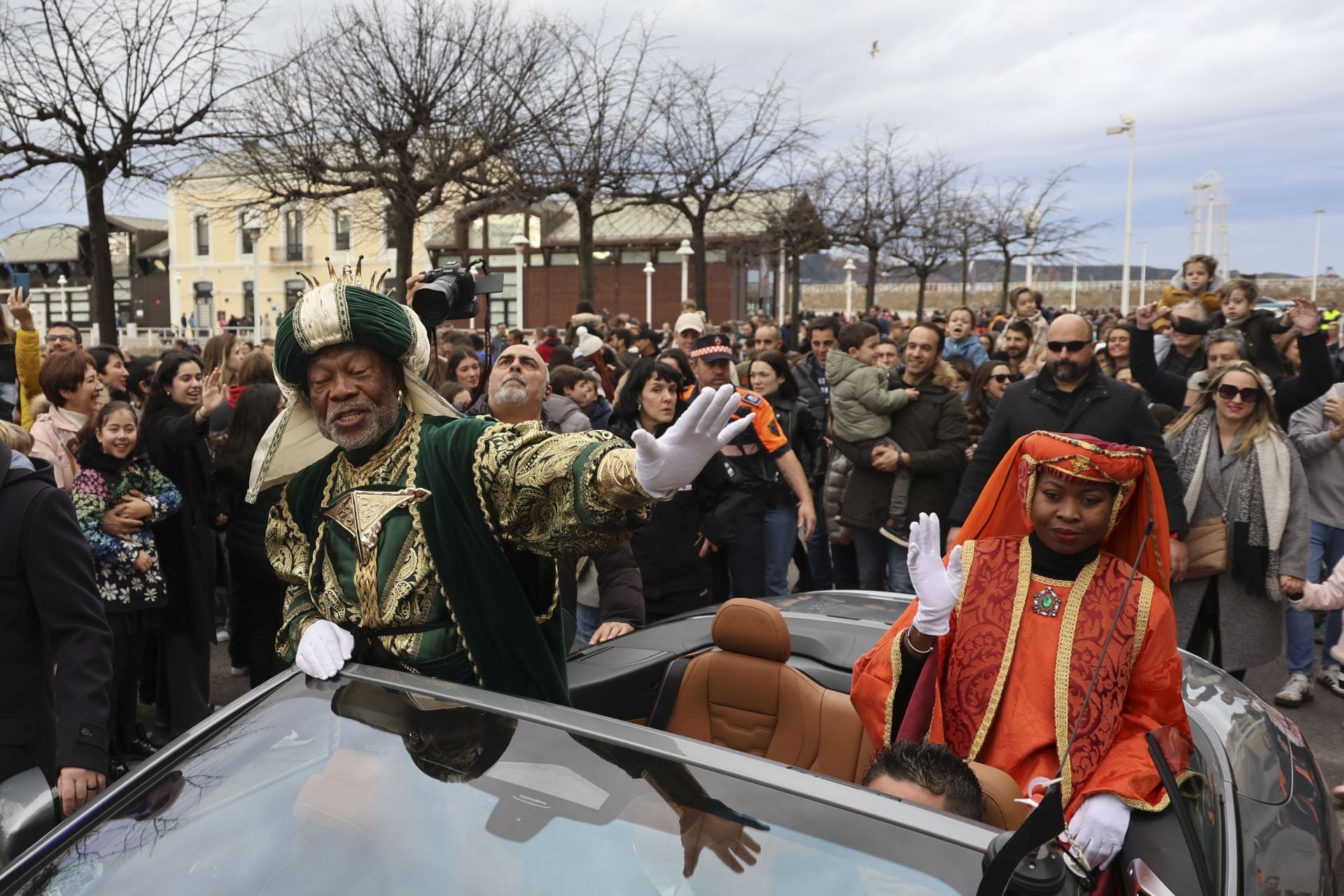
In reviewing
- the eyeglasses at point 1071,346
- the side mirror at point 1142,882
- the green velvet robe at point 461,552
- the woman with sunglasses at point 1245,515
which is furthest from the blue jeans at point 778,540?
the side mirror at point 1142,882

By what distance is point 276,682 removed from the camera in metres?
2.12

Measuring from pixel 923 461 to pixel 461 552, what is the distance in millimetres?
3814

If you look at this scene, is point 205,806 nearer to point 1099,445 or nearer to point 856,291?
point 1099,445

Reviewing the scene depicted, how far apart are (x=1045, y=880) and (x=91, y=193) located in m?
12.6

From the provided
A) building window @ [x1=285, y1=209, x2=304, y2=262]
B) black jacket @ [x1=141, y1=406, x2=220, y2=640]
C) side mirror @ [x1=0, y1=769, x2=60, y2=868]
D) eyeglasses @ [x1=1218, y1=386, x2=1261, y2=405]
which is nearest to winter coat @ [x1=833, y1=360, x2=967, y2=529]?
eyeglasses @ [x1=1218, y1=386, x2=1261, y2=405]

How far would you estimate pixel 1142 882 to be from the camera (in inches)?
89.9

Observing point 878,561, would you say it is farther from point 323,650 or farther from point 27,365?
point 27,365

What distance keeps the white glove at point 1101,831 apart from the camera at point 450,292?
2.09 meters

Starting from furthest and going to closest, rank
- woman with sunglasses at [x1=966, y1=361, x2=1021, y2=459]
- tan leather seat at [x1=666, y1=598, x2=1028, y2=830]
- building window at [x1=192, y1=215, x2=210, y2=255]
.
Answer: building window at [x1=192, y1=215, x2=210, y2=255] → woman with sunglasses at [x1=966, y1=361, x2=1021, y2=459] → tan leather seat at [x1=666, y1=598, x2=1028, y2=830]

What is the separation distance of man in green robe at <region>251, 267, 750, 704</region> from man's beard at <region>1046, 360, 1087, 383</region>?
3.09 m

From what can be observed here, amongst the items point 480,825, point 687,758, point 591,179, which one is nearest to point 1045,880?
point 687,758

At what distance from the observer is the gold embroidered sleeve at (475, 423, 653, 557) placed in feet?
6.77

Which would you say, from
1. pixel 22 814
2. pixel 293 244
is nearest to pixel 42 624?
pixel 22 814

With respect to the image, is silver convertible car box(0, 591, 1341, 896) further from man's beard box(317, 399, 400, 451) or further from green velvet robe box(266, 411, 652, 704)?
man's beard box(317, 399, 400, 451)
